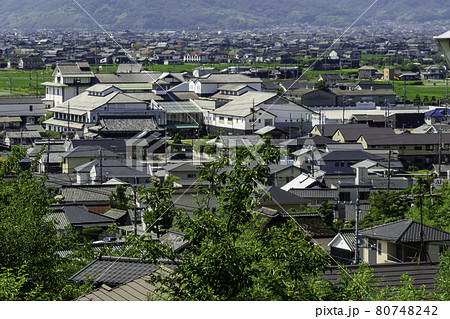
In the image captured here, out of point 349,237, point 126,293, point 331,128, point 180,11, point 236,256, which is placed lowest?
point 331,128

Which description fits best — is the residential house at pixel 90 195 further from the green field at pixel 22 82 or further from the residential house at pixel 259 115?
the green field at pixel 22 82

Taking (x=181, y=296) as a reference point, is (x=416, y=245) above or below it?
below

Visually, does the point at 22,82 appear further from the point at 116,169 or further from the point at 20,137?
the point at 116,169

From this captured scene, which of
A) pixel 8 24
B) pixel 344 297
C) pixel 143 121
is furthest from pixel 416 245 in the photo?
pixel 8 24

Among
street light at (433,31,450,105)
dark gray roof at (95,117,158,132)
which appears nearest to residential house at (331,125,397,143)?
dark gray roof at (95,117,158,132)

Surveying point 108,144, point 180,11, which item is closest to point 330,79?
point 180,11

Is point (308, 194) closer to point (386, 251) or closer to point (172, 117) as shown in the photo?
point (386, 251)
